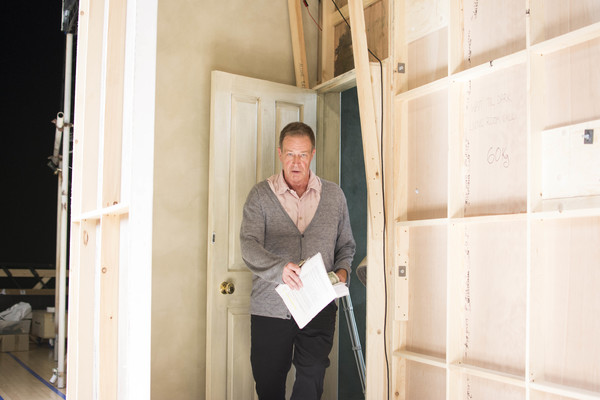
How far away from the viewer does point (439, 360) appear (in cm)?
294

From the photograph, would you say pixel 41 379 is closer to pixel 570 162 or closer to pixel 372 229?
pixel 372 229

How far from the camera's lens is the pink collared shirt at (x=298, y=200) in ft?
10.9

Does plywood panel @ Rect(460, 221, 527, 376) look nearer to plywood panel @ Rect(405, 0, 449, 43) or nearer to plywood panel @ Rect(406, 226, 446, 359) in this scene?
plywood panel @ Rect(406, 226, 446, 359)

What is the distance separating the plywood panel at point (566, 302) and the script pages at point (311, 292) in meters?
0.90

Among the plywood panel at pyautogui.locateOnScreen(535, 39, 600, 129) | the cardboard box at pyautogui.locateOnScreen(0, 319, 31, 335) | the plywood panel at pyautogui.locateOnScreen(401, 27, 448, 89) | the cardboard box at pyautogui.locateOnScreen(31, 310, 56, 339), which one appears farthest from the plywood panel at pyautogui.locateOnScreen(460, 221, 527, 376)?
the cardboard box at pyautogui.locateOnScreen(0, 319, 31, 335)

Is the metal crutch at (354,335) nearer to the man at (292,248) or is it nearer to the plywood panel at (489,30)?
the man at (292,248)

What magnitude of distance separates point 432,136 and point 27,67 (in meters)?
6.13

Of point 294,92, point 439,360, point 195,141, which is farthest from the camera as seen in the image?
point 294,92

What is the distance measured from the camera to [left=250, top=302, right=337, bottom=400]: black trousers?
3.19m

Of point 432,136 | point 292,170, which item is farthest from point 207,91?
point 432,136

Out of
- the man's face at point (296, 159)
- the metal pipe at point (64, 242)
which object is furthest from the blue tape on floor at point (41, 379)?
the man's face at point (296, 159)

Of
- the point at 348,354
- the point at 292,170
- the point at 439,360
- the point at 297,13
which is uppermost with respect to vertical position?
the point at 297,13

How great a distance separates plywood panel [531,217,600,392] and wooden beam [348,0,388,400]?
101cm

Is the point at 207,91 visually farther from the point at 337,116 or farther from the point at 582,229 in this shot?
the point at 582,229
